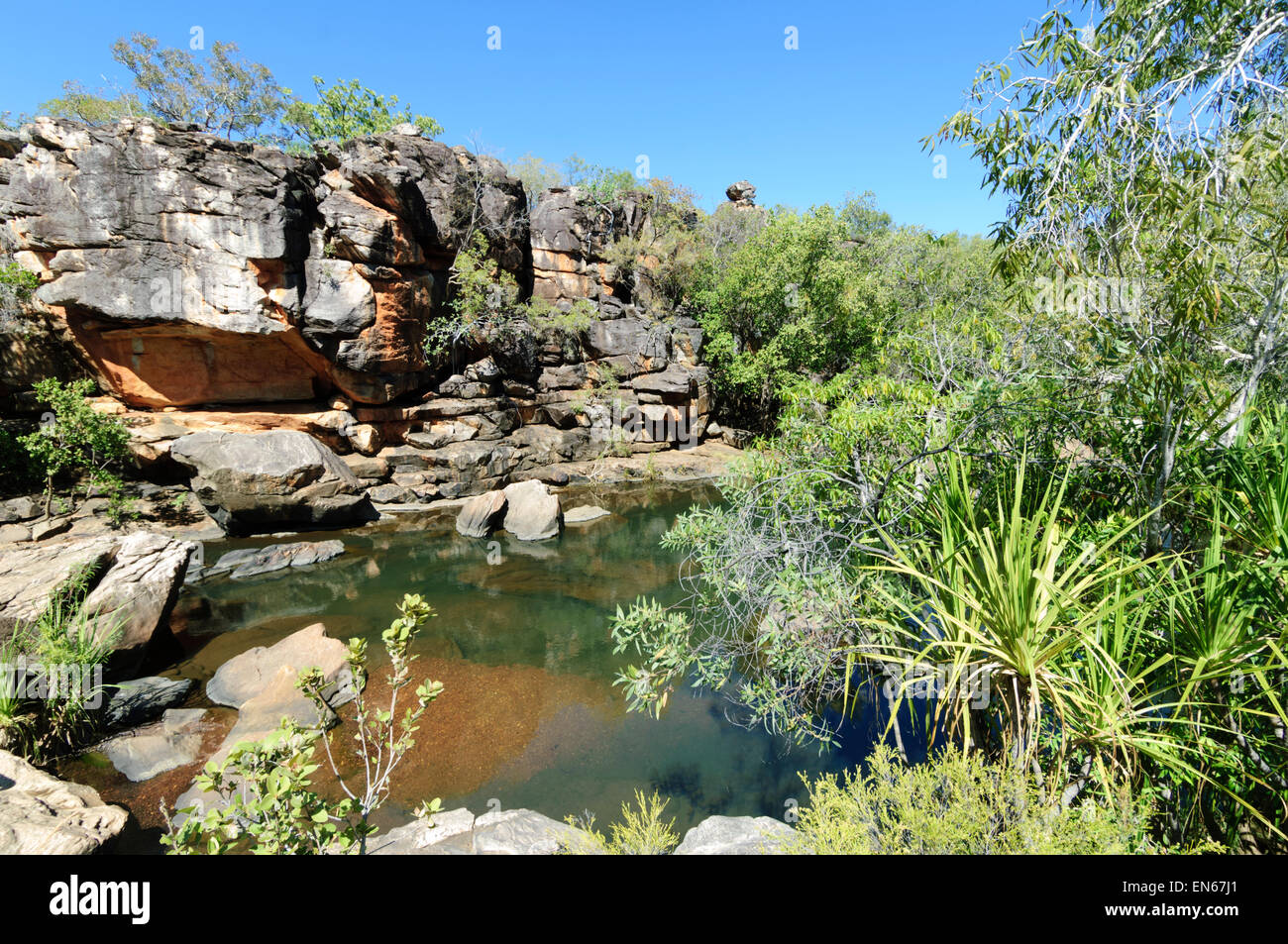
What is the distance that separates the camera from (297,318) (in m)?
14.4

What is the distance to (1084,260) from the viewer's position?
140 inches

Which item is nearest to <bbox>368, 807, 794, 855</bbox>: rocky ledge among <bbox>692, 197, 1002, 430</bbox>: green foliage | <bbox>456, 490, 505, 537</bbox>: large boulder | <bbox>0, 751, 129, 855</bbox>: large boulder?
<bbox>0, 751, 129, 855</bbox>: large boulder

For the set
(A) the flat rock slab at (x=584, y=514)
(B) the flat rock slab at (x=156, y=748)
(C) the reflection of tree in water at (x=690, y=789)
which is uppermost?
(A) the flat rock slab at (x=584, y=514)

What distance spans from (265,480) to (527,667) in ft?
25.3

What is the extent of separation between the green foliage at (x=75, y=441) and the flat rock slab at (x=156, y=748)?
8522 millimetres

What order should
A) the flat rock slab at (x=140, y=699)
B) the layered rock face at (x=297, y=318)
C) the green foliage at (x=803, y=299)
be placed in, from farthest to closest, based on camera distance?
the green foliage at (x=803, y=299), the layered rock face at (x=297, y=318), the flat rock slab at (x=140, y=699)

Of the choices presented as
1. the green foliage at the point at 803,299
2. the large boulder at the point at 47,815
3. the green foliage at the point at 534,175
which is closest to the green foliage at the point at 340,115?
the green foliage at the point at 534,175

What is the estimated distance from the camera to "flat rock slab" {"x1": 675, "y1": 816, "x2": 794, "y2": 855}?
393 centimetres

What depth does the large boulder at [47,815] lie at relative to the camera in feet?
9.59

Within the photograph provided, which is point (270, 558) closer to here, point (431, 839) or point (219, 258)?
point (219, 258)

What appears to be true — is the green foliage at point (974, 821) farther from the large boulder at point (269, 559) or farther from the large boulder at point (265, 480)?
the large boulder at point (265, 480)
